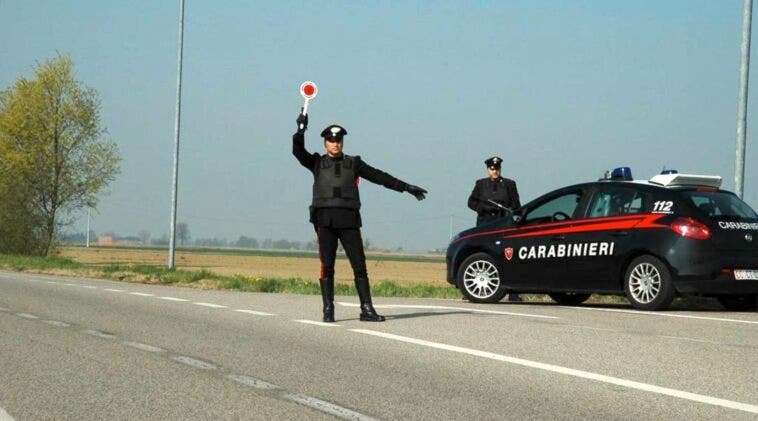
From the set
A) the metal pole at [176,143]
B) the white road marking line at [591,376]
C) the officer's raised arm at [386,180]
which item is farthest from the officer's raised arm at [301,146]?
the metal pole at [176,143]

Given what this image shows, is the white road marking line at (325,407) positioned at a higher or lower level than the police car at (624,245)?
lower

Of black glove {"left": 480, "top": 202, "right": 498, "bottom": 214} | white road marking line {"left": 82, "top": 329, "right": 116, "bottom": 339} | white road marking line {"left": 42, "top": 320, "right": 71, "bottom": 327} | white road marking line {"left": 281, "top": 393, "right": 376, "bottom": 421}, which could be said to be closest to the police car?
black glove {"left": 480, "top": 202, "right": 498, "bottom": 214}

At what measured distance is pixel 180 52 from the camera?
37094mm

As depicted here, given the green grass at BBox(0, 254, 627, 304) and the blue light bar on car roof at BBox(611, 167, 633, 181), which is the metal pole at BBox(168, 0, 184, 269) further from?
the blue light bar on car roof at BBox(611, 167, 633, 181)

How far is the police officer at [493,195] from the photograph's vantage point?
17844 millimetres

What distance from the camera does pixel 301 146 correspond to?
1191 cm

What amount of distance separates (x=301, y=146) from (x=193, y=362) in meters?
3.36

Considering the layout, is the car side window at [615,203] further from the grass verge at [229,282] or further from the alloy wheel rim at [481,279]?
the grass verge at [229,282]

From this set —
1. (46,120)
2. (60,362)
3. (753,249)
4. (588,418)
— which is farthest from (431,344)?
(46,120)

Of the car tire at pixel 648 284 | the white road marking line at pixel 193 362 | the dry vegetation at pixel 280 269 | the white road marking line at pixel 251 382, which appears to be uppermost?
the car tire at pixel 648 284

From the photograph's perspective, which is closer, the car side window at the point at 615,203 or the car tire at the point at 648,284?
the car tire at the point at 648,284

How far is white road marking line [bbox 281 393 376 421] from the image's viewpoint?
6.61m

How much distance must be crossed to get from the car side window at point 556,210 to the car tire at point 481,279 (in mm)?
773

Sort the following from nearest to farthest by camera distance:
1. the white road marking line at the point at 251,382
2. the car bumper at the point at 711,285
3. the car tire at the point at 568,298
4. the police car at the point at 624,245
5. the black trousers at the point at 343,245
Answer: the white road marking line at the point at 251,382 < the black trousers at the point at 343,245 < the car bumper at the point at 711,285 < the police car at the point at 624,245 < the car tire at the point at 568,298
